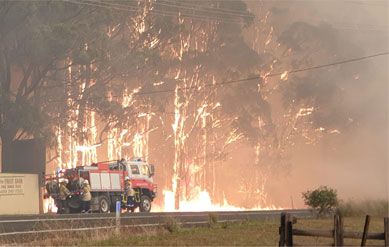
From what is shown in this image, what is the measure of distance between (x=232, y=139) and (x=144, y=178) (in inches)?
1054

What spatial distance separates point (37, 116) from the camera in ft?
142

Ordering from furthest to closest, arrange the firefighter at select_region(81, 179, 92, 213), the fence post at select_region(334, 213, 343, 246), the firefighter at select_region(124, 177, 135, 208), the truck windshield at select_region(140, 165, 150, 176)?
the truck windshield at select_region(140, 165, 150, 176)
the firefighter at select_region(124, 177, 135, 208)
the firefighter at select_region(81, 179, 92, 213)
the fence post at select_region(334, 213, 343, 246)

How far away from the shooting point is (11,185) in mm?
34406

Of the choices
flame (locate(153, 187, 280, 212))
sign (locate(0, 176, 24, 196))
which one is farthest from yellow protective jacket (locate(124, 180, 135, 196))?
flame (locate(153, 187, 280, 212))

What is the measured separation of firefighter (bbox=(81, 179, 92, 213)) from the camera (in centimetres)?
3619

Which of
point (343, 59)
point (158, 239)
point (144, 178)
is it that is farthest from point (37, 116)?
→ point (343, 59)

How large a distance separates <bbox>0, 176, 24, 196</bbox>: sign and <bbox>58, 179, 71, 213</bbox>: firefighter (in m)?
2.23

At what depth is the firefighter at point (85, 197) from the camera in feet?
119

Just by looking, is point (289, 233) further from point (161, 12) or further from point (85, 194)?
point (161, 12)

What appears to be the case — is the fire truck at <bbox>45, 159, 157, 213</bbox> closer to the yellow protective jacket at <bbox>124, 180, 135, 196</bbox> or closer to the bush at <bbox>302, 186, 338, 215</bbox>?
the yellow protective jacket at <bbox>124, 180, 135, 196</bbox>

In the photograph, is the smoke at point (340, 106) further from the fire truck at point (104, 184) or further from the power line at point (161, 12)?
the fire truck at point (104, 184)

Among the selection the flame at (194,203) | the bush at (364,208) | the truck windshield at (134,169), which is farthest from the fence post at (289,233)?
the flame at (194,203)

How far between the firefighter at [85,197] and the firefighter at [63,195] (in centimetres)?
88

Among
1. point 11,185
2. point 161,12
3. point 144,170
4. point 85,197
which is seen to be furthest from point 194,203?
point 11,185
